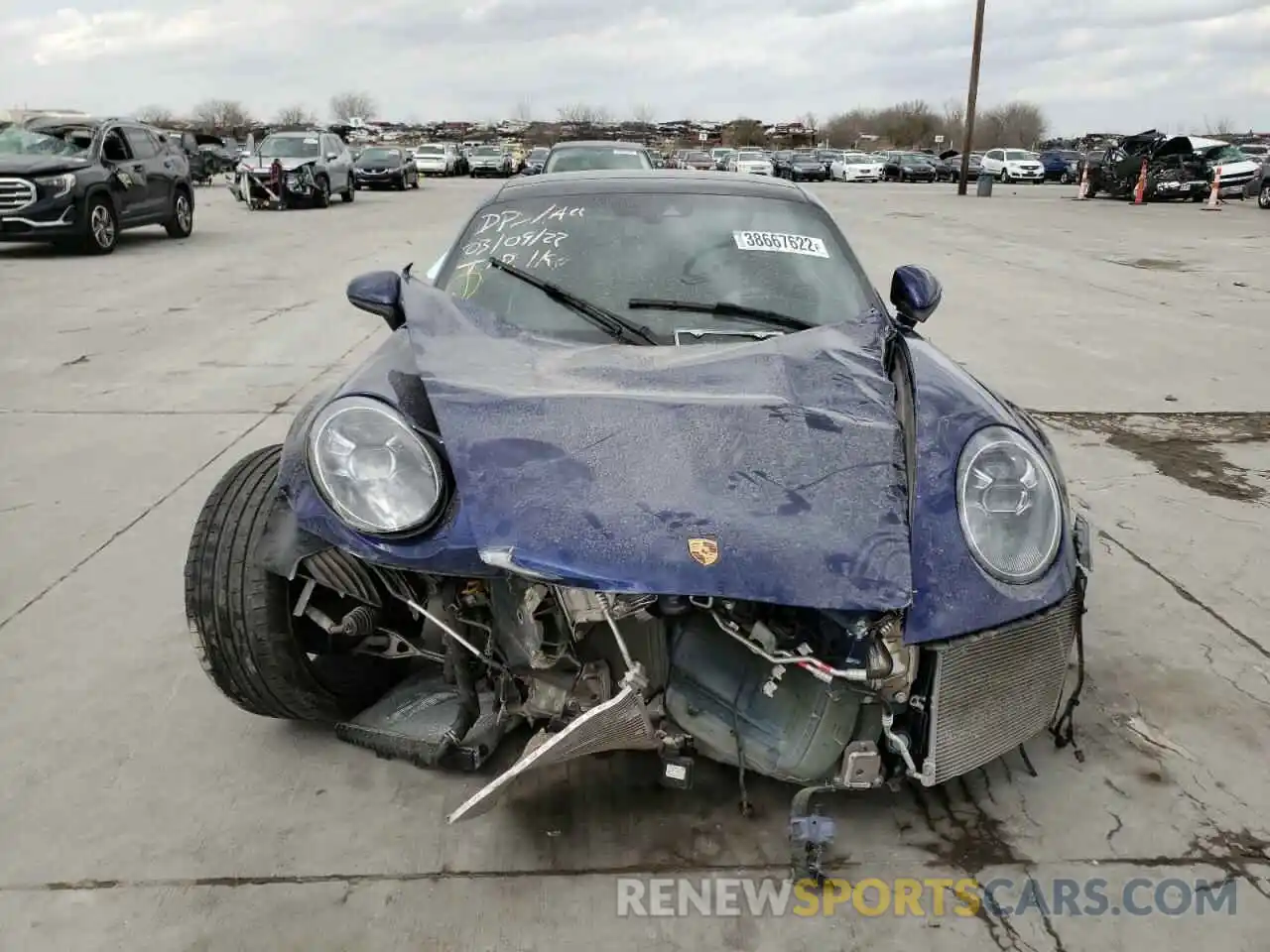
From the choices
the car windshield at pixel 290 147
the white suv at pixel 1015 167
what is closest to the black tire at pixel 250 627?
the car windshield at pixel 290 147

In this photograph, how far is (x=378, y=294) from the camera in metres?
3.09

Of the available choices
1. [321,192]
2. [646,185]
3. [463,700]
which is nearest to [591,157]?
[646,185]

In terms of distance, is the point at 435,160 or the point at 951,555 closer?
the point at 951,555

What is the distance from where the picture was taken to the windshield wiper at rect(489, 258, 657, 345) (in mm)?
3051

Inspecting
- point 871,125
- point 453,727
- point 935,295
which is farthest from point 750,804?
point 871,125

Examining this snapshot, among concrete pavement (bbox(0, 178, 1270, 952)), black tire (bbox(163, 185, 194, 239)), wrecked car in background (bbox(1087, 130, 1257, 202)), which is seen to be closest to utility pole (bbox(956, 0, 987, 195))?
wrecked car in background (bbox(1087, 130, 1257, 202))

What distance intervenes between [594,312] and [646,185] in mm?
776

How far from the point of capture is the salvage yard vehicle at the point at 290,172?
70.5ft

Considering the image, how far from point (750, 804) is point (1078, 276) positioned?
11835mm

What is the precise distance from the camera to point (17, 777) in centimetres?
270

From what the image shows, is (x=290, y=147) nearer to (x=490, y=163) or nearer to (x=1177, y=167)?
(x=490, y=163)

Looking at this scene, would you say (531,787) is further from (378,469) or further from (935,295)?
(935,295)

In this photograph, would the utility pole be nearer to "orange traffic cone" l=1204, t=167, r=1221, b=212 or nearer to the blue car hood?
"orange traffic cone" l=1204, t=167, r=1221, b=212

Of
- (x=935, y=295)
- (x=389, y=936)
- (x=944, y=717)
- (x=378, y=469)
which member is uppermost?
(x=935, y=295)
